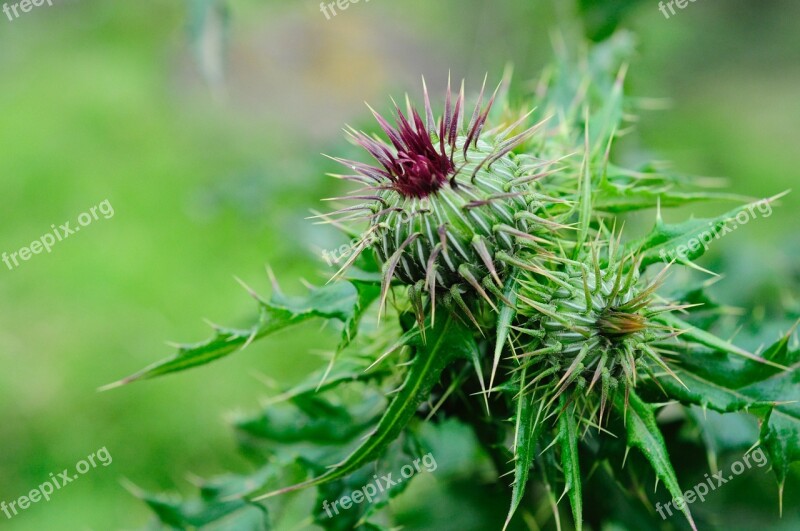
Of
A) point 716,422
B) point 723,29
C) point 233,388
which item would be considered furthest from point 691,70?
point 716,422

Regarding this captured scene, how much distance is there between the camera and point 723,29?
49.8 feet

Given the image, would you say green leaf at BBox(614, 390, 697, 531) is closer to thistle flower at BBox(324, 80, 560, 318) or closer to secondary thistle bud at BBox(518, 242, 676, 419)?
secondary thistle bud at BBox(518, 242, 676, 419)

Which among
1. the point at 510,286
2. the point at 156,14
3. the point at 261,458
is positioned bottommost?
the point at 261,458

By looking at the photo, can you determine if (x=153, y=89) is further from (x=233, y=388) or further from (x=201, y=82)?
(x=233, y=388)

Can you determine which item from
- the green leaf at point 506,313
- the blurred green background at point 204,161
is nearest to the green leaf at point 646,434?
the green leaf at point 506,313

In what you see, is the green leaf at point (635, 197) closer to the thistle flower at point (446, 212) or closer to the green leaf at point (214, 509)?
the thistle flower at point (446, 212)

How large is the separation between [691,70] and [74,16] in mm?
12120

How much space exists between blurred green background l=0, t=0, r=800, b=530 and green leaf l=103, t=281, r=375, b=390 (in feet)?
0.58

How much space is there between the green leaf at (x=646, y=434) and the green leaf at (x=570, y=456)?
17 cm

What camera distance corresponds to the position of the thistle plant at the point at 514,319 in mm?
2039

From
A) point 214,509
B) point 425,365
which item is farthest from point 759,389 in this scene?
point 214,509

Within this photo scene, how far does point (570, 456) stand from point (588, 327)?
1.21ft

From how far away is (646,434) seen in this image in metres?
2.18

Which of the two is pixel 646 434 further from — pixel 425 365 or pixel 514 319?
pixel 425 365
